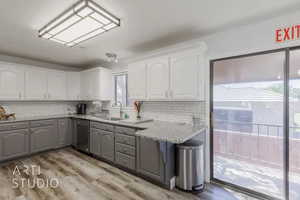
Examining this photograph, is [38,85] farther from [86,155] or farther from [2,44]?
[86,155]

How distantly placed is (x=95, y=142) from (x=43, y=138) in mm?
1396

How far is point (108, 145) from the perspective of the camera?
9.65ft

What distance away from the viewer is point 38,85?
3662 mm

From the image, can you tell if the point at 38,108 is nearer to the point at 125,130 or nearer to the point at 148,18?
the point at 125,130

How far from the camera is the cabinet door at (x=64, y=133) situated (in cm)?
382

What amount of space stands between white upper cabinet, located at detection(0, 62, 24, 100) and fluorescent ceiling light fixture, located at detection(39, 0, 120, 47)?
195 centimetres

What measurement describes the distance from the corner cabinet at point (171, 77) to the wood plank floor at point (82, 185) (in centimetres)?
142

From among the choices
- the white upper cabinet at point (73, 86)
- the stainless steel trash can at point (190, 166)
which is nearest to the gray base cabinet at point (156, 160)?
the stainless steel trash can at point (190, 166)

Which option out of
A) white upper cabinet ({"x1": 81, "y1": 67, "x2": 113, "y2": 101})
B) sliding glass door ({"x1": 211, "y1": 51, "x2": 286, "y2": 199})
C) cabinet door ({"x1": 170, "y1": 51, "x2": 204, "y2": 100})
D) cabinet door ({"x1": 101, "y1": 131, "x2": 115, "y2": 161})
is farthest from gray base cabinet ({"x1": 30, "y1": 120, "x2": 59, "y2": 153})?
sliding glass door ({"x1": 211, "y1": 51, "x2": 286, "y2": 199})

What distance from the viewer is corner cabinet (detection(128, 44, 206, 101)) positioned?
2225 millimetres

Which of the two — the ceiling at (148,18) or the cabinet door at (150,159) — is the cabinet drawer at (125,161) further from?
the ceiling at (148,18)

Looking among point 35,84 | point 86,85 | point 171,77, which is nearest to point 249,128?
point 171,77

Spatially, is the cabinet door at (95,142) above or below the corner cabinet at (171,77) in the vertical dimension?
below

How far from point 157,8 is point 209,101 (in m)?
1.59
